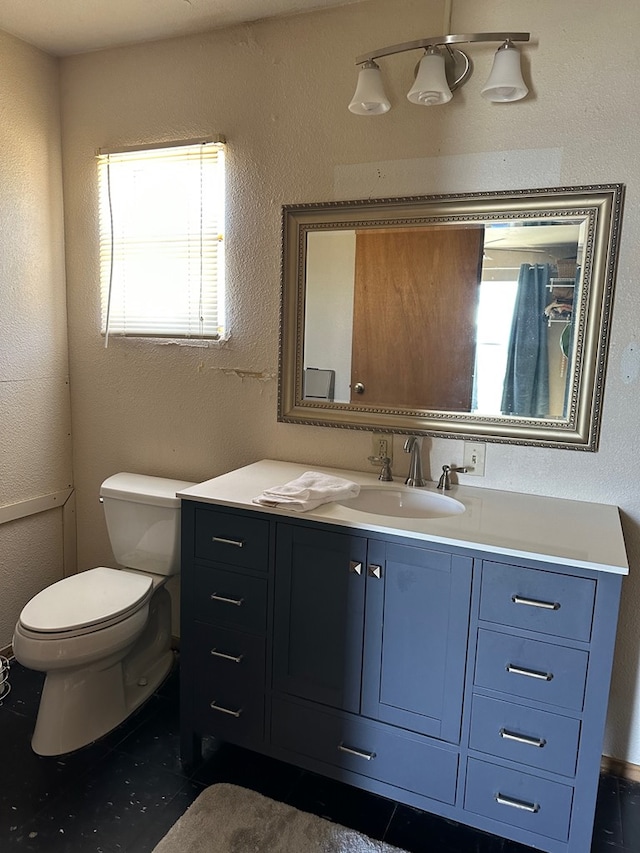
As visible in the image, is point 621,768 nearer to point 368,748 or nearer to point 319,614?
point 368,748

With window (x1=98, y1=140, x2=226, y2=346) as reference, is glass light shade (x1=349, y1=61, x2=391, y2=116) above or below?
above

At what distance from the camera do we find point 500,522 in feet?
5.37

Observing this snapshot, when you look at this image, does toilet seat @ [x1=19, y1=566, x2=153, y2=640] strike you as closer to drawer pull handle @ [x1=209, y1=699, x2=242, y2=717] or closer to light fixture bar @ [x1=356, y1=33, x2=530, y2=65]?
drawer pull handle @ [x1=209, y1=699, x2=242, y2=717]

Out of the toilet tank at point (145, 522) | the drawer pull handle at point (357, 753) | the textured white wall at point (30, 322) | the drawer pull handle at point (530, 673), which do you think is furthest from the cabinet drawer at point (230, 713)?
the textured white wall at point (30, 322)

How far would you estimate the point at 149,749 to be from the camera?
198 cm

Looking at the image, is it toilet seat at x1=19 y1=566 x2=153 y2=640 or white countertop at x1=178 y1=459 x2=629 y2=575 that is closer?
white countertop at x1=178 y1=459 x2=629 y2=575

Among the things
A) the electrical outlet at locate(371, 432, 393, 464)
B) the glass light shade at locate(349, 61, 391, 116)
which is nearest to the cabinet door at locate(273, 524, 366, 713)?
the electrical outlet at locate(371, 432, 393, 464)

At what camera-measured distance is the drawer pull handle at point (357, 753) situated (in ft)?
5.51

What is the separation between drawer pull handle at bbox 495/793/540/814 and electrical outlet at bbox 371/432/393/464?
3.30 feet

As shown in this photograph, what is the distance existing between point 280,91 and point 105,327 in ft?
3.72

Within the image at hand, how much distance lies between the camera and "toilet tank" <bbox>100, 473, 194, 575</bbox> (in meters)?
2.20

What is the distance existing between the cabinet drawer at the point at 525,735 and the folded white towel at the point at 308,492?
0.65 metres

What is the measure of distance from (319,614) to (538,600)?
0.58 m

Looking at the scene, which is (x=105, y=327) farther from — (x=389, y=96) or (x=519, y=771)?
(x=519, y=771)
